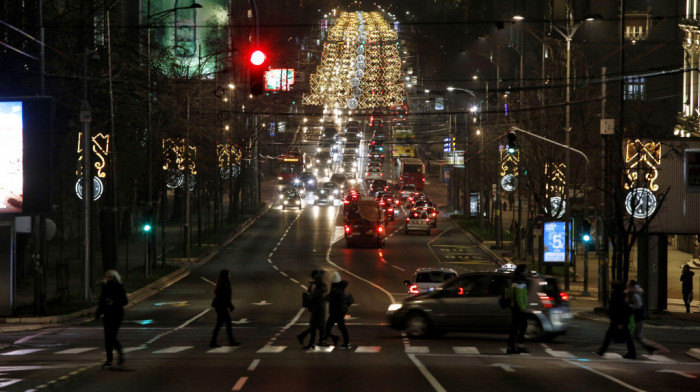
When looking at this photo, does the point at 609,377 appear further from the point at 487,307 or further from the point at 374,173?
the point at 374,173

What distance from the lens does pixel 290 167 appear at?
127812 mm

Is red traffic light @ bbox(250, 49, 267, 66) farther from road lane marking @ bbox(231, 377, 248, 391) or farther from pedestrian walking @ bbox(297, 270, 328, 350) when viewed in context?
road lane marking @ bbox(231, 377, 248, 391)

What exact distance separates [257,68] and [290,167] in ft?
360

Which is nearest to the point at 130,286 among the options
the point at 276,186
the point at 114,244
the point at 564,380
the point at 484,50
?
the point at 114,244

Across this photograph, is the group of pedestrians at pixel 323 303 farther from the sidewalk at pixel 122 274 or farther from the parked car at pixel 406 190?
the parked car at pixel 406 190

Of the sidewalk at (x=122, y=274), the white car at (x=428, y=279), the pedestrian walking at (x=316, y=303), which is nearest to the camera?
the pedestrian walking at (x=316, y=303)

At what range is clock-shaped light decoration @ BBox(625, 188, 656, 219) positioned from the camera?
33.8 meters

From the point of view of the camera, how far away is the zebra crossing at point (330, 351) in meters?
20.5

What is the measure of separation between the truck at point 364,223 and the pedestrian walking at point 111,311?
42.7m

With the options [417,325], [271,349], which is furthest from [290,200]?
[271,349]

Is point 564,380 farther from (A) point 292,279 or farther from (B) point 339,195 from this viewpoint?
(B) point 339,195

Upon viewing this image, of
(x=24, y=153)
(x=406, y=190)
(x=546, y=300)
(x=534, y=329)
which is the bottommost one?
(x=534, y=329)

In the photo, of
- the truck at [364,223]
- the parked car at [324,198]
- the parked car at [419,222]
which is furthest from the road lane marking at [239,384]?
the parked car at [324,198]

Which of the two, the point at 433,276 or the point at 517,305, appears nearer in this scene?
the point at 517,305
